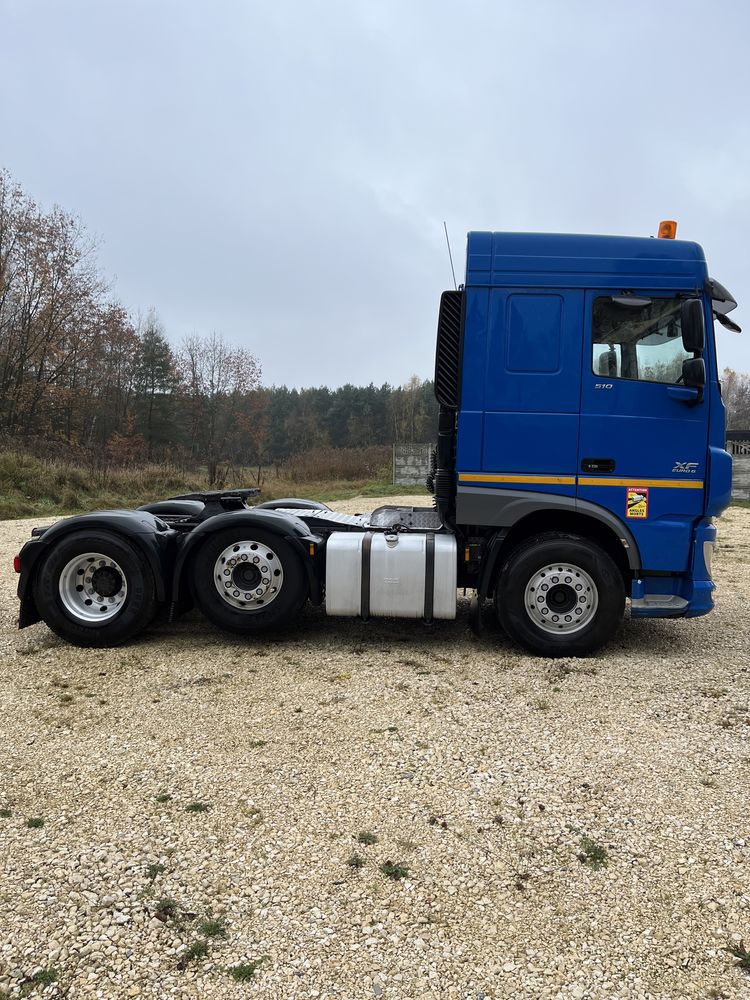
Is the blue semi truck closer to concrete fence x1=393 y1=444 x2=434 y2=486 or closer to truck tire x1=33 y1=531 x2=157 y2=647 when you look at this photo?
truck tire x1=33 y1=531 x2=157 y2=647

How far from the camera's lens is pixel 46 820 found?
2.62m

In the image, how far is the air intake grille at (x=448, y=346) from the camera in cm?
500

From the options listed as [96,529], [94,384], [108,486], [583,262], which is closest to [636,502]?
[583,262]

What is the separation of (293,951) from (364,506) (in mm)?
16509

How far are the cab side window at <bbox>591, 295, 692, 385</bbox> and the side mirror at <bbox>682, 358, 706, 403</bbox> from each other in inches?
4.9

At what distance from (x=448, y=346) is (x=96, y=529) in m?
3.24

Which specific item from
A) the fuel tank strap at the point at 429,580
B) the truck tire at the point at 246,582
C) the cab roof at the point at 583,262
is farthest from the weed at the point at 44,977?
the cab roof at the point at 583,262

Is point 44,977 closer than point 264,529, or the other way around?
point 44,977

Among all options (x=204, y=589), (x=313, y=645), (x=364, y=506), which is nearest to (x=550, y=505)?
(x=313, y=645)

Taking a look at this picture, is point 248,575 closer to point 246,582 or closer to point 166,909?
point 246,582

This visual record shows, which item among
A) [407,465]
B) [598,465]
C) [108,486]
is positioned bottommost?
[108,486]

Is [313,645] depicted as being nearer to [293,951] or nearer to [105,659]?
[105,659]

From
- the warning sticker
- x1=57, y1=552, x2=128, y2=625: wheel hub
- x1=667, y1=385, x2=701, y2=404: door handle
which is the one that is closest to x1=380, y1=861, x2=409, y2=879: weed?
the warning sticker

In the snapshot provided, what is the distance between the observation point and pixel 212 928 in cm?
203
